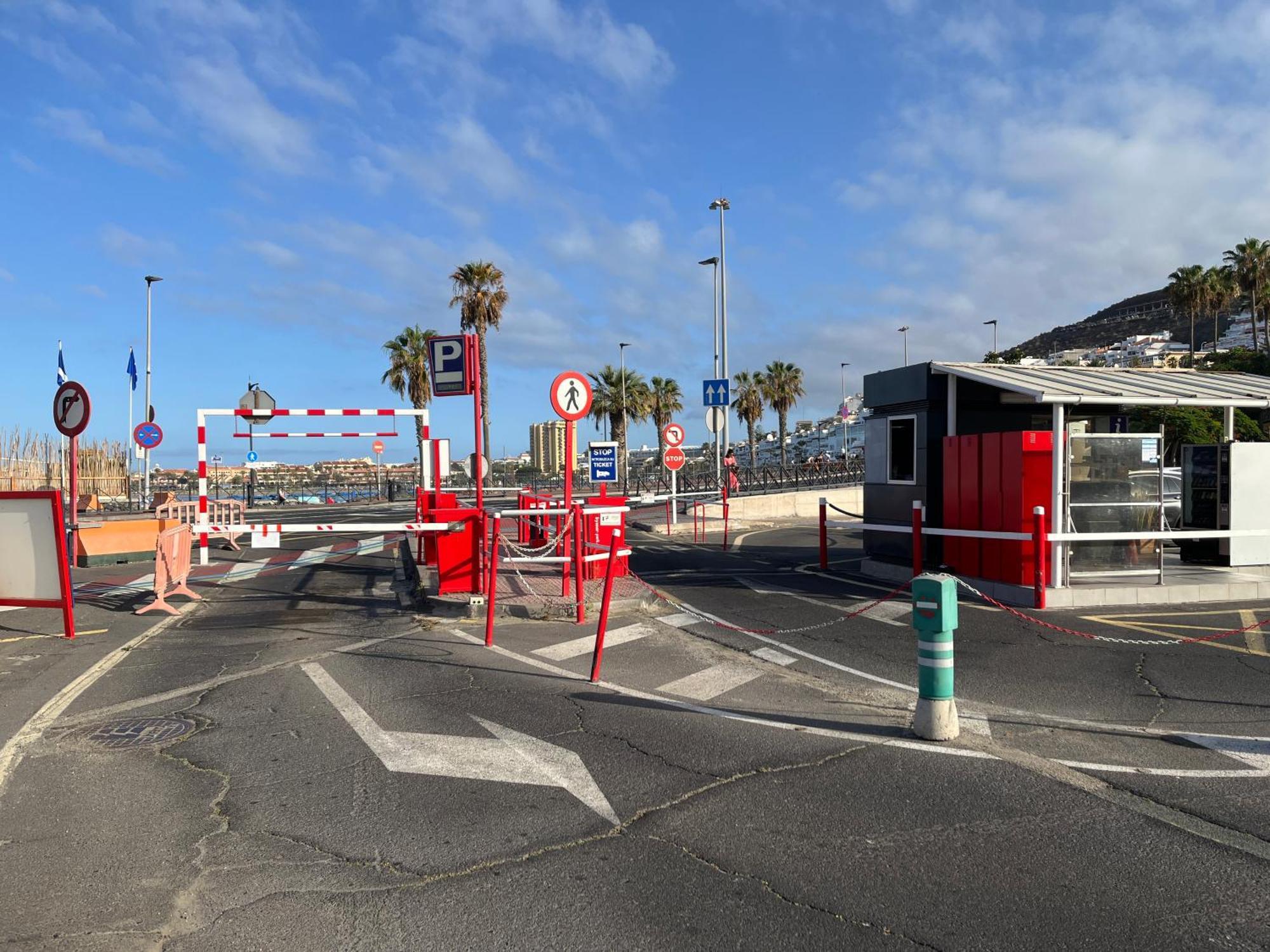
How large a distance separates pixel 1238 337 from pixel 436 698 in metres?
211

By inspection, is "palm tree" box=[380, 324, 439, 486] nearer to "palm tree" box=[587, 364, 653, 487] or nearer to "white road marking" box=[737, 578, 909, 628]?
"palm tree" box=[587, 364, 653, 487]

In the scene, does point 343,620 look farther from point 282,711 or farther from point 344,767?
point 344,767

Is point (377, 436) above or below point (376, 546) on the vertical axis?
above

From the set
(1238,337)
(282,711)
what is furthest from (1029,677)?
(1238,337)

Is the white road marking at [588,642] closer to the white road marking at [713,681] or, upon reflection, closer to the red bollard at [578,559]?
the red bollard at [578,559]

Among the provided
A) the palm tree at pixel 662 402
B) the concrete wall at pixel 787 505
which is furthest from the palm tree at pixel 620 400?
the concrete wall at pixel 787 505

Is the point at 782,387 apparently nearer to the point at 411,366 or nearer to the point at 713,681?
the point at 411,366

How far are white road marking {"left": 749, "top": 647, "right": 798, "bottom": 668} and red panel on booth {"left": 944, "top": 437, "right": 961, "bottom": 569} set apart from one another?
466cm

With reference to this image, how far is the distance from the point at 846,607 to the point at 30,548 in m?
9.50

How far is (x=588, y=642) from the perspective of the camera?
8.85 m

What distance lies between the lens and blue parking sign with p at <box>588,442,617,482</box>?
19.9 metres

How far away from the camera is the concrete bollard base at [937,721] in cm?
551

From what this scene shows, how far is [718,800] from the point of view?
4.57m

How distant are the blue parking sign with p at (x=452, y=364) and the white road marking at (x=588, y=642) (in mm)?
4163
